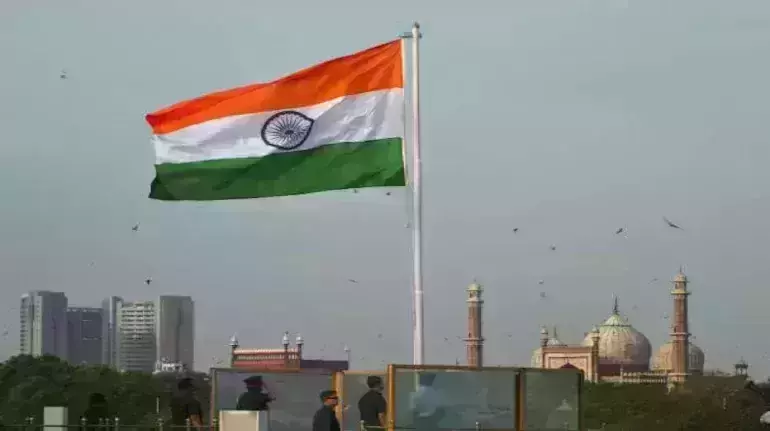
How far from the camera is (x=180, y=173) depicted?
1878cm

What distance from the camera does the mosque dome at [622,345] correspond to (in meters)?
148

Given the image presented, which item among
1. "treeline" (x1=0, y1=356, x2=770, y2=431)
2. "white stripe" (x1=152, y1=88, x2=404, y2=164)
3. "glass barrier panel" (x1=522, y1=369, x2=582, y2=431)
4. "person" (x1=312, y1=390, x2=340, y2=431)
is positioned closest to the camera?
"glass barrier panel" (x1=522, y1=369, x2=582, y2=431)

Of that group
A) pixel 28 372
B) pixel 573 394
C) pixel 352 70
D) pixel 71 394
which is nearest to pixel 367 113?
pixel 352 70

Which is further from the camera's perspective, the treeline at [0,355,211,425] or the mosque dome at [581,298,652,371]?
the mosque dome at [581,298,652,371]

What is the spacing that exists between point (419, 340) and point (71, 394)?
2828 inches

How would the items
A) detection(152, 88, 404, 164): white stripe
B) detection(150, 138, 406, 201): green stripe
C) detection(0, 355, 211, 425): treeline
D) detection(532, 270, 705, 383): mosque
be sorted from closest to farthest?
1. detection(150, 138, 406, 201): green stripe
2. detection(152, 88, 404, 164): white stripe
3. detection(0, 355, 211, 425): treeline
4. detection(532, 270, 705, 383): mosque

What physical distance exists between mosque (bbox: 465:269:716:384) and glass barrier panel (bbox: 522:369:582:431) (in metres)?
119

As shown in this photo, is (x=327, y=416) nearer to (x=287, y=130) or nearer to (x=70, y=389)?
(x=287, y=130)

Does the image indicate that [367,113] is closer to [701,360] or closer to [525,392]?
[525,392]

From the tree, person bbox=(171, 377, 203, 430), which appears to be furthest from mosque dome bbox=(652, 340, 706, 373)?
person bbox=(171, 377, 203, 430)

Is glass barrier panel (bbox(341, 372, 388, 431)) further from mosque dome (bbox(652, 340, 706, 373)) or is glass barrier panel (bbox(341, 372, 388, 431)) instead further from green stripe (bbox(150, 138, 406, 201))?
mosque dome (bbox(652, 340, 706, 373))

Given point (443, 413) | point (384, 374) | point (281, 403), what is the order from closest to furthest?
point (443, 413) → point (384, 374) → point (281, 403)

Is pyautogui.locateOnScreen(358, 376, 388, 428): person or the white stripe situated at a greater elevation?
the white stripe

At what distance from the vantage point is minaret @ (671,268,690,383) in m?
144
